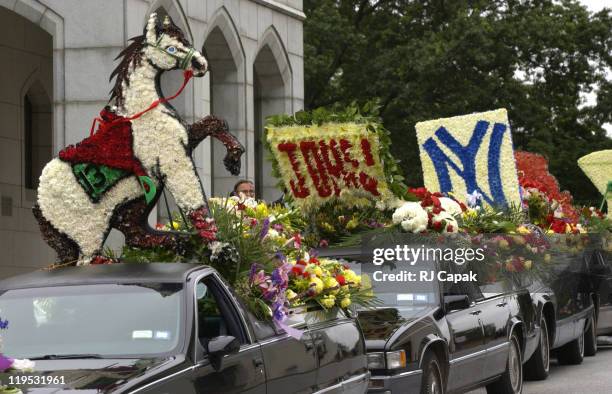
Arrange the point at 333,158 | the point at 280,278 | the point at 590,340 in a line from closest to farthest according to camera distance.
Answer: the point at 280,278 → the point at 333,158 → the point at 590,340

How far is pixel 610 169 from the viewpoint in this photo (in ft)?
80.8

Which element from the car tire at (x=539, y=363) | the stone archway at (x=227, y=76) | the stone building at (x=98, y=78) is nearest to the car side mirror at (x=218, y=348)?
the car tire at (x=539, y=363)

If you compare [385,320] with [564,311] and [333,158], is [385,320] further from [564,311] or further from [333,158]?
[564,311]

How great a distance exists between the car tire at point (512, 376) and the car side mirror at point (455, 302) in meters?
1.70

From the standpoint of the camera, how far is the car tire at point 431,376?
38.3ft

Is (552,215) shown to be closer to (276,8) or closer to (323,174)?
(323,174)

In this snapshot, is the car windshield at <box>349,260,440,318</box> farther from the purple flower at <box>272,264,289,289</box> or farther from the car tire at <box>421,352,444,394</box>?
the purple flower at <box>272,264,289,289</box>

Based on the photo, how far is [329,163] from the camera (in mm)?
14219

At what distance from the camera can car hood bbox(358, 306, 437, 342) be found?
453 inches

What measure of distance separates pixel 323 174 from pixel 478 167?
11.0 ft

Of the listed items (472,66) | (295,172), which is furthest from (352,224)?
(472,66)

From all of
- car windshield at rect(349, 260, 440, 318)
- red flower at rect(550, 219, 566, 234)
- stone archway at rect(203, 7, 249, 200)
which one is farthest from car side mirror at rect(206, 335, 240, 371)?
stone archway at rect(203, 7, 249, 200)

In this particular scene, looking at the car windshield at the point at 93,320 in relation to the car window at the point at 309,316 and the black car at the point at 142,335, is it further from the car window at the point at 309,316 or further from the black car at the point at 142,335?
the car window at the point at 309,316

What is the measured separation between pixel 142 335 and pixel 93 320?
0.32 metres
